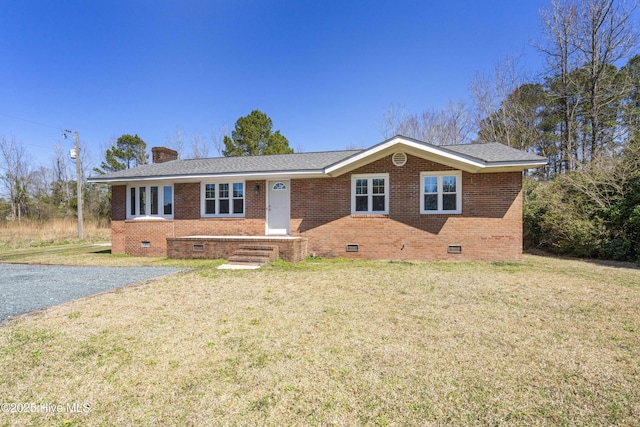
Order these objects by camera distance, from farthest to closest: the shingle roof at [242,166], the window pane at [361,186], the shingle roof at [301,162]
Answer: the shingle roof at [242,166] → the window pane at [361,186] → the shingle roof at [301,162]

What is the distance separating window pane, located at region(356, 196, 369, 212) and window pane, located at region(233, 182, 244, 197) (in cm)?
474

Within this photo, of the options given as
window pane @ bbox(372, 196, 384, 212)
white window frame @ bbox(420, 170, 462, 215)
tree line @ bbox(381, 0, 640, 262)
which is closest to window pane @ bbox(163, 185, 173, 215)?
window pane @ bbox(372, 196, 384, 212)

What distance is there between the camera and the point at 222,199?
1236 cm

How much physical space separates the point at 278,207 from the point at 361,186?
3397 millimetres

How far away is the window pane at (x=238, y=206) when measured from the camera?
40.0ft

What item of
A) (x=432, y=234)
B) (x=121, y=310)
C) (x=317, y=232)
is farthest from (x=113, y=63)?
(x=432, y=234)

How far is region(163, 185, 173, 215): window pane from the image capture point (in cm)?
1278

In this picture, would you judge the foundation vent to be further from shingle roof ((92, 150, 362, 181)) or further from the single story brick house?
shingle roof ((92, 150, 362, 181))

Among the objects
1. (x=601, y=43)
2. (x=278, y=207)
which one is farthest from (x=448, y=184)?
(x=601, y=43)

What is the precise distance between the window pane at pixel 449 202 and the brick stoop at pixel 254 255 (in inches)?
238

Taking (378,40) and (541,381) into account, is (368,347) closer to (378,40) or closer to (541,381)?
(541,381)

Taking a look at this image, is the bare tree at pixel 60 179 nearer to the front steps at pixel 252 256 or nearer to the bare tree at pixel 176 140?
the bare tree at pixel 176 140

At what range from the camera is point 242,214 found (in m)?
12.1

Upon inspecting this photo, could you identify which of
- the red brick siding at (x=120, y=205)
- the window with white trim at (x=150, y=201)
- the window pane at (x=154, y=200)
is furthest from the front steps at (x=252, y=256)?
the red brick siding at (x=120, y=205)
